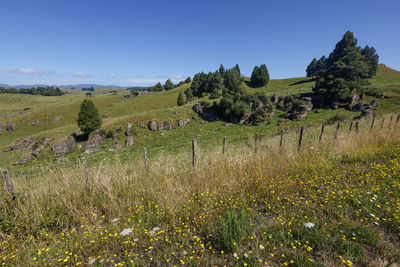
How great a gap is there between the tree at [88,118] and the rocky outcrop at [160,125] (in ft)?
30.5

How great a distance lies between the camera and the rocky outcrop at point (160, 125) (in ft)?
104

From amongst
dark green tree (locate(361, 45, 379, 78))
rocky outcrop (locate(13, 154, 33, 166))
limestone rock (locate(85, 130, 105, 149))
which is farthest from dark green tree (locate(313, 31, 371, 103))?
rocky outcrop (locate(13, 154, 33, 166))

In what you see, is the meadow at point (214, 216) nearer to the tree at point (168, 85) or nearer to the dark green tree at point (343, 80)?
the dark green tree at point (343, 80)

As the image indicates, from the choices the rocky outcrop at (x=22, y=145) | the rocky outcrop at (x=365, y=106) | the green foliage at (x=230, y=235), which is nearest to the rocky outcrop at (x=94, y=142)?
the rocky outcrop at (x=22, y=145)

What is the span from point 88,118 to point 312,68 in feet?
312

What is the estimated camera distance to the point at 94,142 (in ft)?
86.9

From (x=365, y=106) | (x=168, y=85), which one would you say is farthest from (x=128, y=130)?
(x=168, y=85)

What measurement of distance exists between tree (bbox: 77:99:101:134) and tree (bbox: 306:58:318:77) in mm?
93346

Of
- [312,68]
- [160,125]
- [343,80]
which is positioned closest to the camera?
[160,125]

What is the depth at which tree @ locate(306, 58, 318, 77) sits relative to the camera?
77.0m

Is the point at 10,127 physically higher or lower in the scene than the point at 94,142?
lower

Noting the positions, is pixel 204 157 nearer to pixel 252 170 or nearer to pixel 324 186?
pixel 252 170

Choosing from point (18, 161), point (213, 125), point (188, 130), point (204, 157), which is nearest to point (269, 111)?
point (213, 125)

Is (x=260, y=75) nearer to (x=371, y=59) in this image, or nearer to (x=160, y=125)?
(x=371, y=59)
